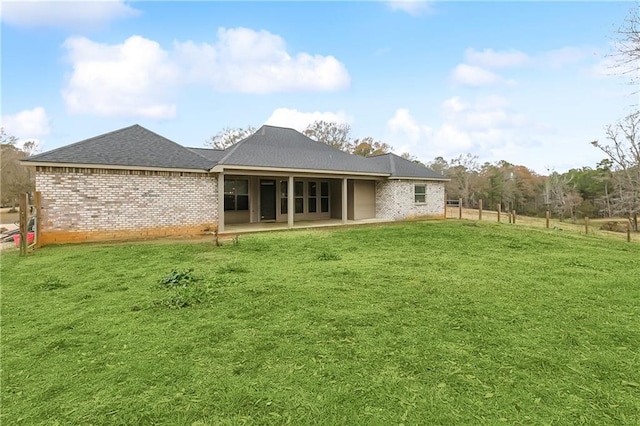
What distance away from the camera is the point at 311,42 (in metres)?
18.8

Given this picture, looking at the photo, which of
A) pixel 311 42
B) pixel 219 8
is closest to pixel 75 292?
pixel 219 8

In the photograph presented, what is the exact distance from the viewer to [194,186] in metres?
11.4

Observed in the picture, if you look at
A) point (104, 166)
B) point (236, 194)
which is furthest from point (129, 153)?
point (236, 194)

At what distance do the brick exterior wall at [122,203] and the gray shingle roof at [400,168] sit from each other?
350 inches

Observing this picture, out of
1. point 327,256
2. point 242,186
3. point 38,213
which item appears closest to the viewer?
point 327,256

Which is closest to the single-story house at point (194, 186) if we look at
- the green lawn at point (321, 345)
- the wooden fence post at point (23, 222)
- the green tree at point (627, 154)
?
the wooden fence post at point (23, 222)

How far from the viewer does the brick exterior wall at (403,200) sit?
662 inches

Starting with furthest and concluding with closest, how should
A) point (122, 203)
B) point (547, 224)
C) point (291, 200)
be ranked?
point (547, 224), point (291, 200), point (122, 203)

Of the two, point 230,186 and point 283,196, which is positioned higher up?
point 230,186

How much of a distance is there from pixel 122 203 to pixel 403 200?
12463mm

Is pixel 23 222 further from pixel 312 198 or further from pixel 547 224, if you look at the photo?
pixel 547 224

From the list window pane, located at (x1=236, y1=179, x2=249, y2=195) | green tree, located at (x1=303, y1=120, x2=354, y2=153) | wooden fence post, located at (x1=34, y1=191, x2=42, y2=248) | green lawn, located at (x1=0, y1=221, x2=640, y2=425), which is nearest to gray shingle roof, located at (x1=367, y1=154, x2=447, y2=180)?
window pane, located at (x1=236, y1=179, x2=249, y2=195)

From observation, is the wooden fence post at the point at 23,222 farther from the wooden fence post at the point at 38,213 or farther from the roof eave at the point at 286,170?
the roof eave at the point at 286,170

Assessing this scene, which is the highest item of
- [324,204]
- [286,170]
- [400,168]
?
[400,168]
